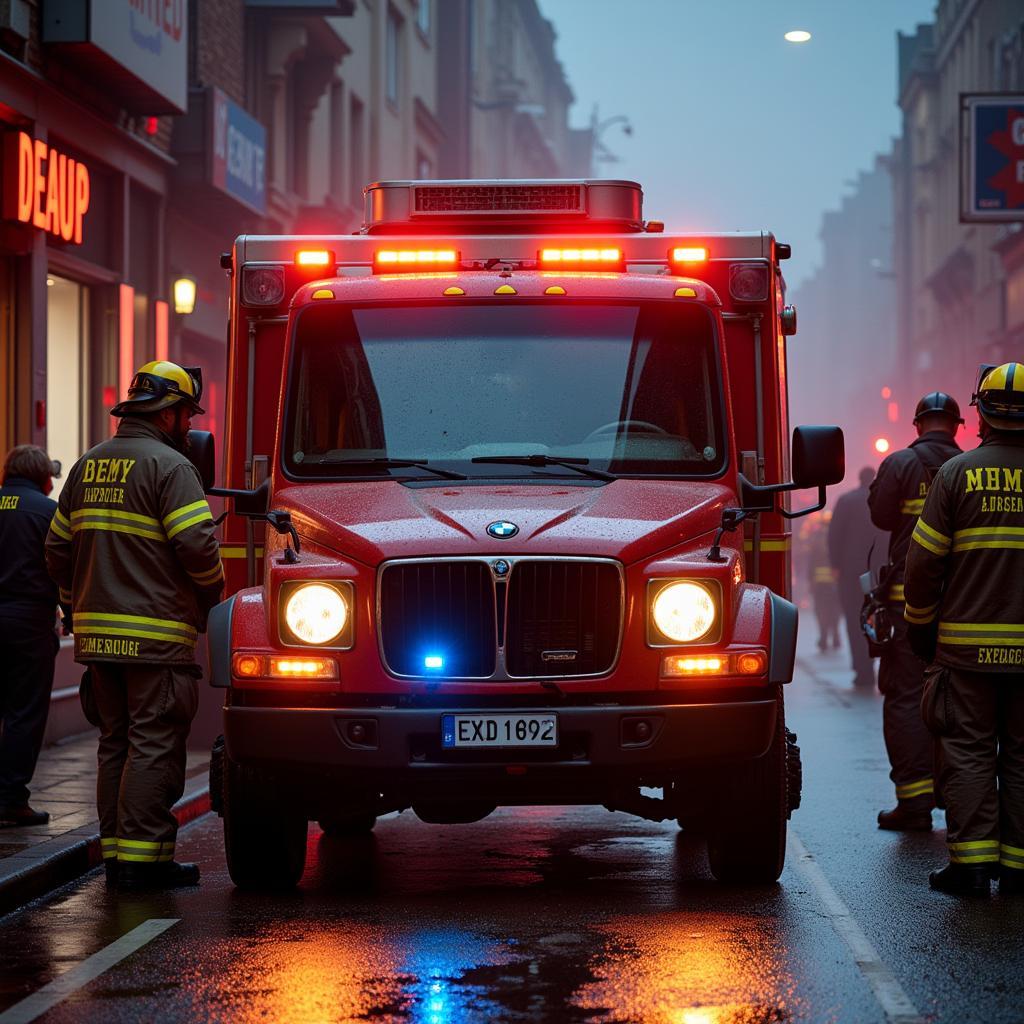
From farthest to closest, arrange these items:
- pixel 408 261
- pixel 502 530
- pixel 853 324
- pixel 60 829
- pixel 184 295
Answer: pixel 853 324 → pixel 184 295 → pixel 60 829 → pixel 408 261 → pixel 502 530

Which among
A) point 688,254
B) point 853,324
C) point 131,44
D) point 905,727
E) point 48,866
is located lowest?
point 48,866

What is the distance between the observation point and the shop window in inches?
679

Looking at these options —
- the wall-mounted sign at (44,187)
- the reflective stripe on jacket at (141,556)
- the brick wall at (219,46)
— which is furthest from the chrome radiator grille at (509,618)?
the brick wall at (219,46)

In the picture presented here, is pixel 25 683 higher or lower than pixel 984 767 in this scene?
higher

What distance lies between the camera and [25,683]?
10.9 meters

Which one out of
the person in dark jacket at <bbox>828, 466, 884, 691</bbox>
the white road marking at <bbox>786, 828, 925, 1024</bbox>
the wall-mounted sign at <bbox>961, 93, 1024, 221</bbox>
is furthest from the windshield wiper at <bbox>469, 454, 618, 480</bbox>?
the wall-mounted sign at <bbox>961, 93, 1024, 221</bbox>

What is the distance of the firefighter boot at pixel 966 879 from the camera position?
8.62 metres

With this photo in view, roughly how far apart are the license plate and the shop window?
952 cm

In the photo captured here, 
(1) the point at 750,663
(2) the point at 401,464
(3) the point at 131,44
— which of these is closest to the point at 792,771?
(1) the point at 750,663

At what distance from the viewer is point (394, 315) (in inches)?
363

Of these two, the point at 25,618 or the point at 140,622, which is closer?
the point at 140,622

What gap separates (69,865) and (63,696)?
19.2 ft

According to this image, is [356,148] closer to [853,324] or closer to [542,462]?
[542,462]

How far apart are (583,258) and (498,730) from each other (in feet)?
8.64
